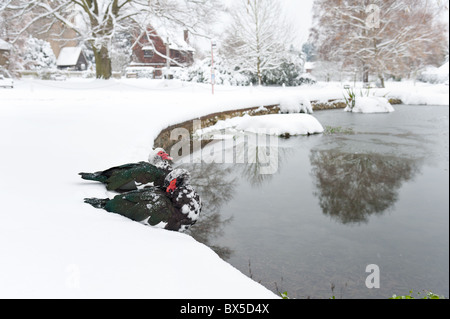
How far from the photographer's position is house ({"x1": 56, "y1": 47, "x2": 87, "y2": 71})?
46562mm

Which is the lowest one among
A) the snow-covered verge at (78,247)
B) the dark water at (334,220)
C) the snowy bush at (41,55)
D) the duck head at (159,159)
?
the dark water at (334,220)

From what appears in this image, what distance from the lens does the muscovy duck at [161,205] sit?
11.2 feet

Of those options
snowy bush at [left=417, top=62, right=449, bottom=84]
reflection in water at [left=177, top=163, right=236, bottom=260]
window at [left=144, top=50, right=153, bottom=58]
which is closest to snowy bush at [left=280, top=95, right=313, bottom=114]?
reflection in water at [left=177, top=163, right=236, bottom=260]

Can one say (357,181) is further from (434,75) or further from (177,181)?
(434,75)

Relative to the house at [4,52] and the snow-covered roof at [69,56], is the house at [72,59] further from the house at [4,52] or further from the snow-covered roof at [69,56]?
the house at [4,52]

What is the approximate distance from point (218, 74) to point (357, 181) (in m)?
23.9

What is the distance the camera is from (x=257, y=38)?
2788cm

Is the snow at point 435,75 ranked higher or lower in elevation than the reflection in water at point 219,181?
higher

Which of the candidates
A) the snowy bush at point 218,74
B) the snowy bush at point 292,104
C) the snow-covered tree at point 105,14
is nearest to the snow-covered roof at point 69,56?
the snowy bush at point 218,74

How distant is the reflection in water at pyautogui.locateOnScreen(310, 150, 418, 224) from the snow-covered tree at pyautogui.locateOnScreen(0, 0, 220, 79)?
1173cm

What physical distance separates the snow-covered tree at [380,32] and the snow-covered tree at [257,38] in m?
4.32

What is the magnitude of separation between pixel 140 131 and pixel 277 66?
24148 millimetres

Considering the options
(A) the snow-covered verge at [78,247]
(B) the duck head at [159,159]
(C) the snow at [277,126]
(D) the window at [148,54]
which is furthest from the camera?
(D) the window at [148,54]

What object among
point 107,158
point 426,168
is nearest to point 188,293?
point 107,158
